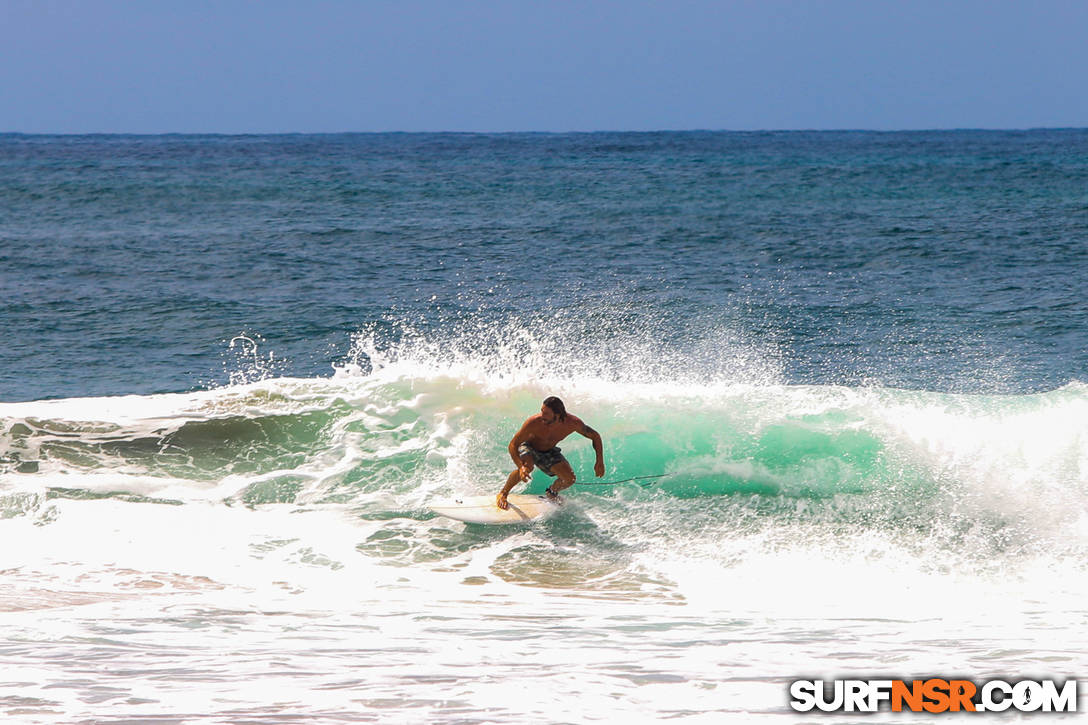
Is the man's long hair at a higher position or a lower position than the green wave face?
higher

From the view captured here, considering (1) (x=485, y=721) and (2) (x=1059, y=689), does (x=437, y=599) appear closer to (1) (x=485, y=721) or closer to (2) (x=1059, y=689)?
(1) (x=485, y=721)

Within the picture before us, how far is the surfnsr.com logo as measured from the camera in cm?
637

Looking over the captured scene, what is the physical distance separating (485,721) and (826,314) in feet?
49.1

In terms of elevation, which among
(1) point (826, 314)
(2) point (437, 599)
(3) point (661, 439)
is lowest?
(2) point (437, 599)

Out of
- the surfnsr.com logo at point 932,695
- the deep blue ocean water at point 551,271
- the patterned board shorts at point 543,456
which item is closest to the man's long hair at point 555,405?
the patterned board shorts at point 543,456

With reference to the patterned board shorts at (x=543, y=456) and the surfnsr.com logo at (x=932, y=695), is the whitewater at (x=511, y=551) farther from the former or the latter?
the patterned board shorts at (x=543, y=456)

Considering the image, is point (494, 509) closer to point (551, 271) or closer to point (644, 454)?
point (644, 454)

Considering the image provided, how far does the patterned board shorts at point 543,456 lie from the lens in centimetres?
1082

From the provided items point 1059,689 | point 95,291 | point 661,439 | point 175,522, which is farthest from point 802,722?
point 95,291

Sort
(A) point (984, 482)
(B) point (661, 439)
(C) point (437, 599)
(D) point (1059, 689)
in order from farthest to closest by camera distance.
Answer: (B) point (661, 439) < (A) point (984, 482) < (C) point (437, 599) < (D) point (1059, 689)

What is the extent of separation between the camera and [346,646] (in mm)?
7719

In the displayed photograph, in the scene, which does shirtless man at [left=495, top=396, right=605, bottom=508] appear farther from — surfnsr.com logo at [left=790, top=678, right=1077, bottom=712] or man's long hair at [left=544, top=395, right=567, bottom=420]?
surfnsr.com logo at [left=790, top=678, right=1077, bottom=712]

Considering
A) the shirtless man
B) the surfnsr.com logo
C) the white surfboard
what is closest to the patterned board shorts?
the shirtless man

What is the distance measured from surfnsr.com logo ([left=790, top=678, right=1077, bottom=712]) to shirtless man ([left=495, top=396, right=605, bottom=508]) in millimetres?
4113
